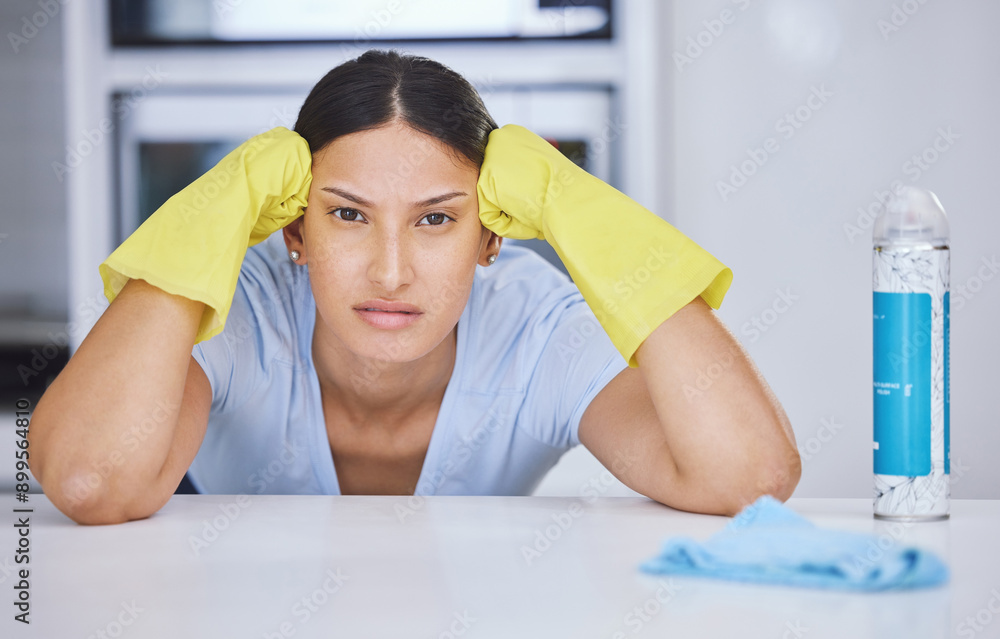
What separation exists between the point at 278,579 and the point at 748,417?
1.55ft

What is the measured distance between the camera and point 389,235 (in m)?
0.91

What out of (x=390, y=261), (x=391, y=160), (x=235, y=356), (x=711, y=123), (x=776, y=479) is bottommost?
(x=776, y=479)

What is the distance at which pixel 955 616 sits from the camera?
48cm

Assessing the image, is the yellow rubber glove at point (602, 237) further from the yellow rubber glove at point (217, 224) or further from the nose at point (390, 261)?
the yellow rubber glove at point (217, 224)

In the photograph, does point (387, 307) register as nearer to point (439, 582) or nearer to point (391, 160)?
point (391, 160)

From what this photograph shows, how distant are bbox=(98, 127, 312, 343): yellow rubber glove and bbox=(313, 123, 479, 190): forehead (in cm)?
4

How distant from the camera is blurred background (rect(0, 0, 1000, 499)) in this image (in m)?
1.91

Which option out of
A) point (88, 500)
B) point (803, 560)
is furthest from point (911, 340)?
point (88, 500)

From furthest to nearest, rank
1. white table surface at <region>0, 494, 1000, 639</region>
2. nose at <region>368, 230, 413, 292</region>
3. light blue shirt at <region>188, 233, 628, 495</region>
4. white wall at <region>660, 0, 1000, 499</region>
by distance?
white wall at <region>660, 0, 1000, 499</region>
light blue shirt at <region>188, 233, 628, 495</region>
nose at <region>368, 230, 413, 292</region>
white table surface at <region>0, 494, 1000, 639</region>

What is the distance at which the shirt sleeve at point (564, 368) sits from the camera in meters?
0.99

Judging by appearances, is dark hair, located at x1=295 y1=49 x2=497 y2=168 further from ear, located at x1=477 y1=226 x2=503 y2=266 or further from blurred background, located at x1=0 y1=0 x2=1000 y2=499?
blurred background, located at x1=0 y1=0 x2=1000 y2=499

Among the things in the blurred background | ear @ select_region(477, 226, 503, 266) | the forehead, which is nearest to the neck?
ear @ select_region(477, 226, 503, 266)

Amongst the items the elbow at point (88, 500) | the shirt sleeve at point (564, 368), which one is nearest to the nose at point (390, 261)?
the shirt sleeve at point (564, 368)

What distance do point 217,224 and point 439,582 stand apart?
1.54 feet
